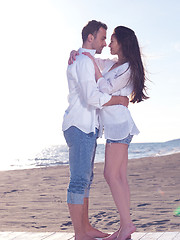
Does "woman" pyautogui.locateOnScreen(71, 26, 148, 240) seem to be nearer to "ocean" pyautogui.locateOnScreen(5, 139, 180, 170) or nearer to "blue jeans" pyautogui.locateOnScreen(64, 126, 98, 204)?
"blue jeans" pyautogui.locateOnScreen(64, 126, 98, 204)

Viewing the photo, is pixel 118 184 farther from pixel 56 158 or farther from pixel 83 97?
pixel 56 158

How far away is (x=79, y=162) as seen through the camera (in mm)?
3395

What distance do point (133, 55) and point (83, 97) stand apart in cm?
62

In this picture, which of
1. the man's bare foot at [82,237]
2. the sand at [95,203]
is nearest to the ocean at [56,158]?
the sand at [95,203]

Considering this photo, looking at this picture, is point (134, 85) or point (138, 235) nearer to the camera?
point (134, 85)

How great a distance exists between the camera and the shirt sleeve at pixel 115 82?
3457 mm

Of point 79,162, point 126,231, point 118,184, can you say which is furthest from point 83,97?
point 126,231

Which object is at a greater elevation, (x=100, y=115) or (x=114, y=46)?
(x=114, y=46)

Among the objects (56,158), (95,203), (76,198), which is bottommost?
(56,158)

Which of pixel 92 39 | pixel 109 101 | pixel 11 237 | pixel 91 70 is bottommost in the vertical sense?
pixel 11 237

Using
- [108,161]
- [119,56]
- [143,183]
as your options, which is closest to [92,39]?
[119,56]

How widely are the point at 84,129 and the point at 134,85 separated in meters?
0.63

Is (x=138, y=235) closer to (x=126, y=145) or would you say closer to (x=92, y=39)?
(x=126, y=145)

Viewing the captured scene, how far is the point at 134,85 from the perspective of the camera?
362 cm
